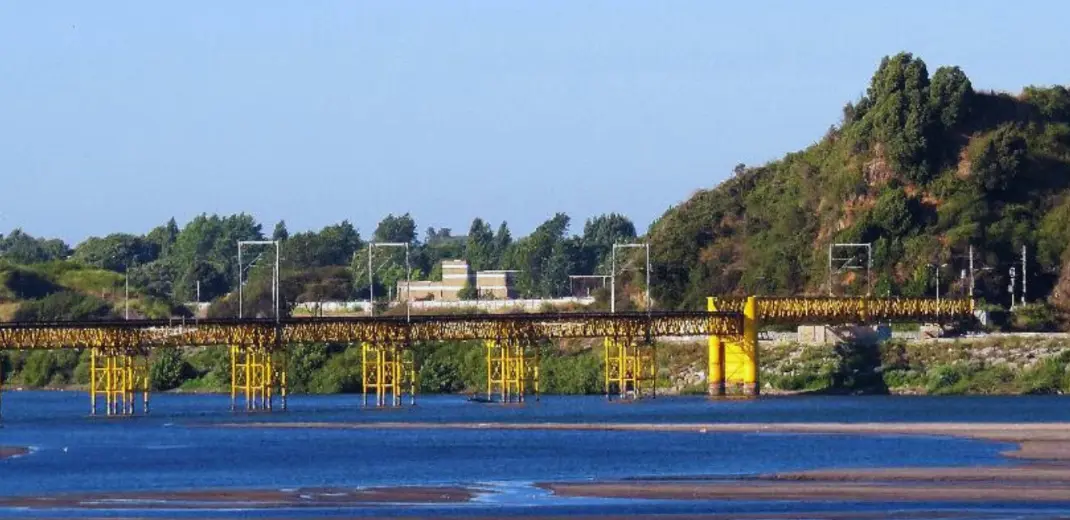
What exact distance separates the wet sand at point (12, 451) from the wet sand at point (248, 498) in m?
20.6

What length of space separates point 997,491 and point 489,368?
227 ft

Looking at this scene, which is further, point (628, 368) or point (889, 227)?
point (889, 227)

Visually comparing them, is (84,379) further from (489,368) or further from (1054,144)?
(1054,144)

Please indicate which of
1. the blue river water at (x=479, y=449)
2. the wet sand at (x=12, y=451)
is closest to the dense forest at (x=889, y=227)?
the blue river water at (x=479, y=449)

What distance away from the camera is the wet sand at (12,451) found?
305ft

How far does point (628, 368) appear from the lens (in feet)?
484

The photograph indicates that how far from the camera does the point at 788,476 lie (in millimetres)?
75000

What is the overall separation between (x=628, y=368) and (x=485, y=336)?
17.7 metres

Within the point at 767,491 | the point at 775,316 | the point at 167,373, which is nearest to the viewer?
the point at 767,491

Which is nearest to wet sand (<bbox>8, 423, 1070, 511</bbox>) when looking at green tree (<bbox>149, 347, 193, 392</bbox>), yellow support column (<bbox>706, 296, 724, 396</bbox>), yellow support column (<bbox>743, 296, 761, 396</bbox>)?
yellow support column (<bbox>743, 296, 761, 396</bbox>)

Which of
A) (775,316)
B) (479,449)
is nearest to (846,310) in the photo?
(775,316)

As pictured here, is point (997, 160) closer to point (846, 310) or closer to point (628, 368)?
point (846, 310)

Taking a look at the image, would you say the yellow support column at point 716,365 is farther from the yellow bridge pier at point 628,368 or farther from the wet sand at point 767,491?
the wet sand at point 767,491

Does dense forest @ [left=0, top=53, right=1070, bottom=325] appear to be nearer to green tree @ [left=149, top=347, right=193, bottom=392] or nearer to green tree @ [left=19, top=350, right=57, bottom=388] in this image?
green tree @ [left=149, top=347, right=193, bottom=392]
